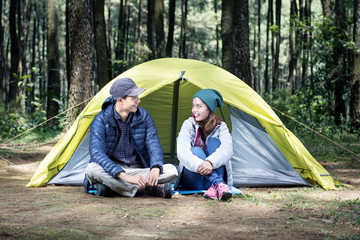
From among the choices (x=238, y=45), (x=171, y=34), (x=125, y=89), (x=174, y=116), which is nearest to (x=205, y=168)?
(x=125, y=89)

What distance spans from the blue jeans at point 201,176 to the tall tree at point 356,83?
5.51 metres

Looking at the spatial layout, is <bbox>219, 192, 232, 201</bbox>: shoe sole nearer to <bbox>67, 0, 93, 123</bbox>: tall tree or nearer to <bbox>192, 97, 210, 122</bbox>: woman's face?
<bbox>192, 97, 210, 122</bbox>: woman's face

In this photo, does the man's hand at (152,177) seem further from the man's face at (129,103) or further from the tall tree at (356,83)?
the tall tree at (356,83)

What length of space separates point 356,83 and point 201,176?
226 inches

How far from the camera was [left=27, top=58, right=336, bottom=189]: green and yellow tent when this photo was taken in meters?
4.57

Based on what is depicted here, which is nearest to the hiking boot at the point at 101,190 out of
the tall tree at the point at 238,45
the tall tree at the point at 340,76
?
the tall tree at the point at 238,45

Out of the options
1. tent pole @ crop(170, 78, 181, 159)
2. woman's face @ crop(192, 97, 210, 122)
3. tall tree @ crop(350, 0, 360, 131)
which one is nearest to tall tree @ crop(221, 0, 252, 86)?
tall tree @ crop(350, 0, 360, 131)

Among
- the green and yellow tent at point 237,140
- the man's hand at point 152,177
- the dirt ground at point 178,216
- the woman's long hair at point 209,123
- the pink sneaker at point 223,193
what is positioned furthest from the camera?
the green and yellow tent at point 237,140

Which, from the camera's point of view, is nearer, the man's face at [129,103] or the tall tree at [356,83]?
the man's face at [129,103]

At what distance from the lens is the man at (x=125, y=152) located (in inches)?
147

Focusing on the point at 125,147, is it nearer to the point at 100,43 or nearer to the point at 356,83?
the point at 356,83

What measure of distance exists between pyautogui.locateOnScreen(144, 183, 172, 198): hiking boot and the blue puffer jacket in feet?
0.67

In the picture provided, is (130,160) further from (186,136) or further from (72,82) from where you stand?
(72,82)

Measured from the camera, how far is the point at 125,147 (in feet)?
13.2
